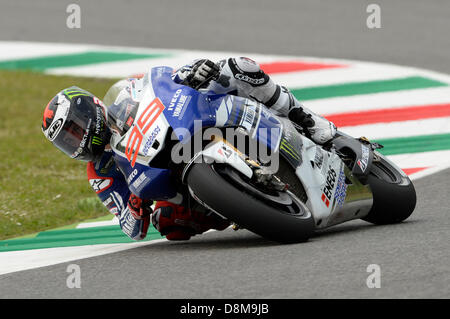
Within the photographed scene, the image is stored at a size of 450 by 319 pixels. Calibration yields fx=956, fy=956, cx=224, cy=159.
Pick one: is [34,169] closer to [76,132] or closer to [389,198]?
[76,132]

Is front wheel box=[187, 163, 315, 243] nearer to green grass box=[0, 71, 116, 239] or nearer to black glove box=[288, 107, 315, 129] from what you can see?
black glove box=[288, 107, 315, 129]

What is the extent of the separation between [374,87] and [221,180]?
19.3 ft

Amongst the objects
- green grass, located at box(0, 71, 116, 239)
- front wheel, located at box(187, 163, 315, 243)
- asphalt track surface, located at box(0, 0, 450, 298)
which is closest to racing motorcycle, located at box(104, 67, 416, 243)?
front wheel, located at box(187, 163, 315, 243)

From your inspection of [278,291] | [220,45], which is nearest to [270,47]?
[220,45]

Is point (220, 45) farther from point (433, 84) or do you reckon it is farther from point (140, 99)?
point (140, 99)

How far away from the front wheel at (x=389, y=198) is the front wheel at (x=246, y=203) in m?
0.93

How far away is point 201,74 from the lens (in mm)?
5859

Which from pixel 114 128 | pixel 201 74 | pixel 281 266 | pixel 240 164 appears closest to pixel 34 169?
pixel 114 128

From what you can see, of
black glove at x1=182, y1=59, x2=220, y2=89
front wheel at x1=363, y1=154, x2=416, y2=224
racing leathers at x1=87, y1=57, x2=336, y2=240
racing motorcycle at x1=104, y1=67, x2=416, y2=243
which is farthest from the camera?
front wheel at x1=363, y1=154, x2=416, y2=224

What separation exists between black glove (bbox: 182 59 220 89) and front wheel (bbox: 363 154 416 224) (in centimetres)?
131

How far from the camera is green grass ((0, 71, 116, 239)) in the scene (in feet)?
25.6

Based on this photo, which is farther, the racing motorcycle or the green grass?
the green grass

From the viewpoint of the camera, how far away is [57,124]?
5.88 m

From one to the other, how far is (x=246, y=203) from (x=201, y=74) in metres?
1.00
